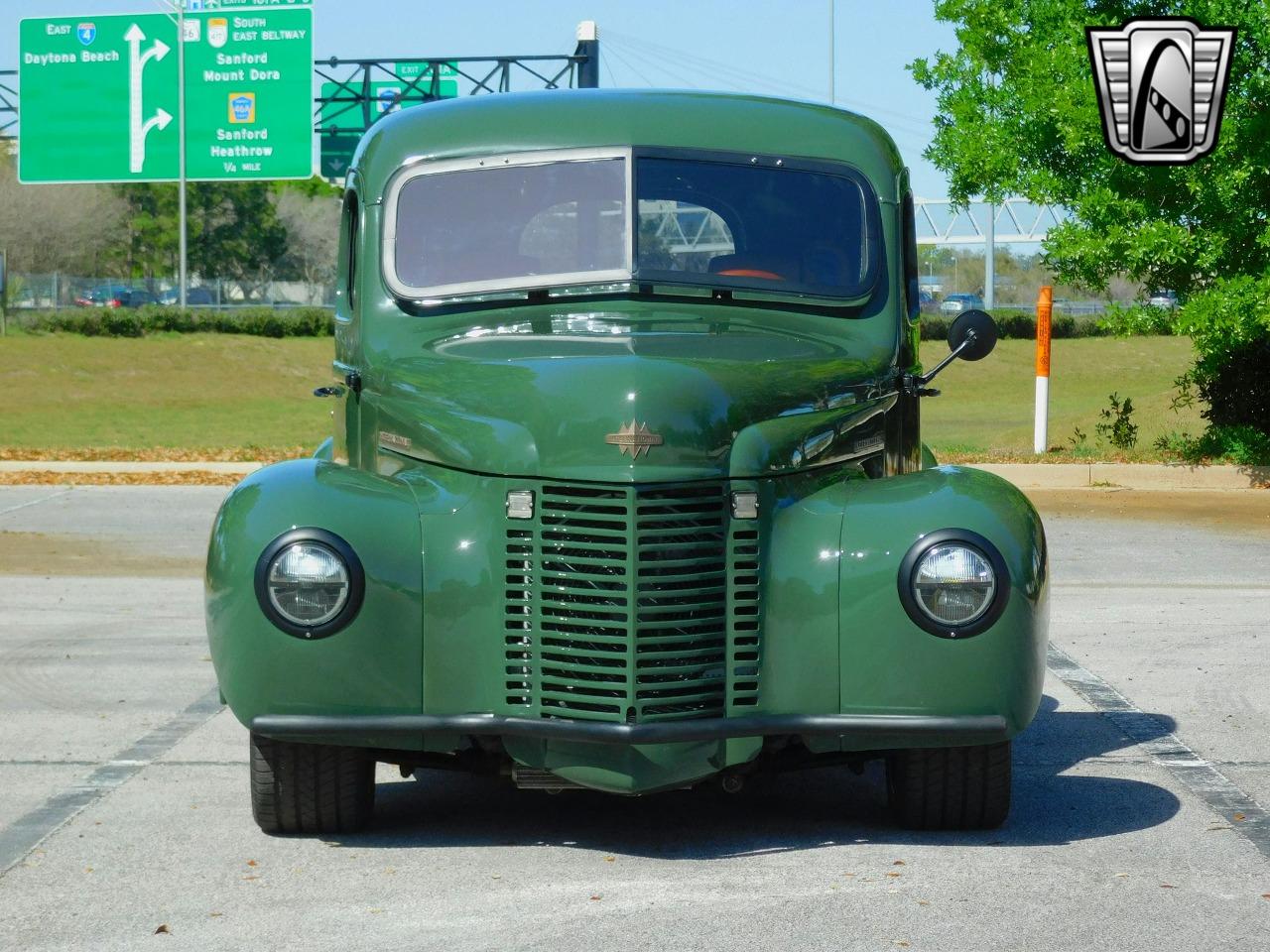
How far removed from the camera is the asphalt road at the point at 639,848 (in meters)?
4.68

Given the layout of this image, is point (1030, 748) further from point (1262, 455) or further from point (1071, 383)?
point (1071, 383)

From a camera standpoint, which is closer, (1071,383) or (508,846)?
(508,846)

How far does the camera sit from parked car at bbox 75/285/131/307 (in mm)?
55625

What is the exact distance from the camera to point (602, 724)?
5.05 meters

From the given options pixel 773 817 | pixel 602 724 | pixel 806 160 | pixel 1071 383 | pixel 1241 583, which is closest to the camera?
pixel 602 724

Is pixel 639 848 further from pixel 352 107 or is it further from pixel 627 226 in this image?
pixel 352 107

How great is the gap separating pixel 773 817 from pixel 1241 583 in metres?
6.71

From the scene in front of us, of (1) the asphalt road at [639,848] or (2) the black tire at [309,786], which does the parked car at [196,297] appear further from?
(2) the black tire at [309,786]

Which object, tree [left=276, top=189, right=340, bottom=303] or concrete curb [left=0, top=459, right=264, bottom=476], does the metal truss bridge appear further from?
concrete curb [left=0, top=459, right=264, bottom=476]

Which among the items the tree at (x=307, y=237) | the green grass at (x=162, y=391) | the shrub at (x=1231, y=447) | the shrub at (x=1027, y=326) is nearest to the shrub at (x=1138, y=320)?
the shrub at (x=1231, y=447)

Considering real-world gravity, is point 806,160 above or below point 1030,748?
above

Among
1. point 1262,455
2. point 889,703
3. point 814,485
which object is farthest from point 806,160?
point 1262,455

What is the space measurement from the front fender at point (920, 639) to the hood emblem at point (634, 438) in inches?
24.5

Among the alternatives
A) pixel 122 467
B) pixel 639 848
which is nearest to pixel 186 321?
pixel 122 467
